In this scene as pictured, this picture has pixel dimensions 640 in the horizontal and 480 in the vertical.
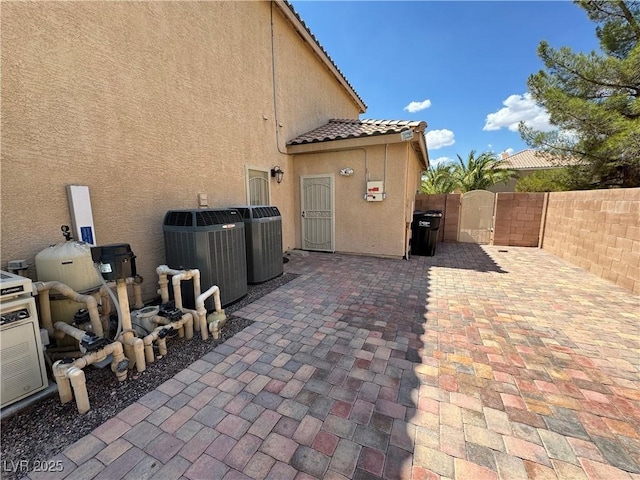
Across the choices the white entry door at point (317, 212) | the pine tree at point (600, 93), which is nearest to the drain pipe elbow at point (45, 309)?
the white entry door at point (317, 212)

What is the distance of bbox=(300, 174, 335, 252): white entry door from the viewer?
757 cm

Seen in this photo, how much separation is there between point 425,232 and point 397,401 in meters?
6.10

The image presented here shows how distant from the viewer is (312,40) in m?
7.98

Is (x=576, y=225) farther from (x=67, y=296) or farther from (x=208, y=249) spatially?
(x=67, y=296)

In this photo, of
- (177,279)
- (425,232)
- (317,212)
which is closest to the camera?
(177,279)

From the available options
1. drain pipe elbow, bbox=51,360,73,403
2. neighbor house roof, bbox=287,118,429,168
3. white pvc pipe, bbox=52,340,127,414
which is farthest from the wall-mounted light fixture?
drain pipe elbow, bbox=51,360,73,403

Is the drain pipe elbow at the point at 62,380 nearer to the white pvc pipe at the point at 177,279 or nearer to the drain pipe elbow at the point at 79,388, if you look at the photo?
the drain pipe elbow at the point at 79,388

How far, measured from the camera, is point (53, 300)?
2.60 metres

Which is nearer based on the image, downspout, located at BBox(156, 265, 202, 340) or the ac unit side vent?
downspout, located at BBox(156, 265, 202, 340)

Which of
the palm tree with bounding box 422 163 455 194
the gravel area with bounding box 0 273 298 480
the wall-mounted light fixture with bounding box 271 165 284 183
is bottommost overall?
the gravel area with bounding box 0 273 298 480

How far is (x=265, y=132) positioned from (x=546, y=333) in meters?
6.76

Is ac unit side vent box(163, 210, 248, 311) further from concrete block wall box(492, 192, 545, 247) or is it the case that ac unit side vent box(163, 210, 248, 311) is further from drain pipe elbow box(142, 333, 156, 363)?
concrete block wall box(492, 192, 545, 247)

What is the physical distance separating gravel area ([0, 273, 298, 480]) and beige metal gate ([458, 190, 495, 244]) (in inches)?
384

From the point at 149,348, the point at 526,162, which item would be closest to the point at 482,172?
the point at 526,162
